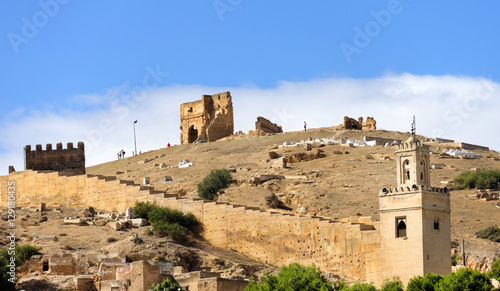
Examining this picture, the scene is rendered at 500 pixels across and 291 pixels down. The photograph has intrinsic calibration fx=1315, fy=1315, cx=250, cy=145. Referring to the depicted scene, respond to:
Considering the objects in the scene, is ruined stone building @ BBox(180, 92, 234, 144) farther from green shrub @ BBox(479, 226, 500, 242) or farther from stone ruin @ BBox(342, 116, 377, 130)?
green shrub @ BBox(479, 226, 500, 242)

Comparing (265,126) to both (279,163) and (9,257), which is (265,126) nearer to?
(279,163)

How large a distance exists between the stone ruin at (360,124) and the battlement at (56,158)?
2871cm

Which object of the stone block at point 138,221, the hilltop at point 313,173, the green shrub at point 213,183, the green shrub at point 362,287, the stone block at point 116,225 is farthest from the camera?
the green shrub at point 213,183

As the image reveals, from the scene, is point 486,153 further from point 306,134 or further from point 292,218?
point 292,218

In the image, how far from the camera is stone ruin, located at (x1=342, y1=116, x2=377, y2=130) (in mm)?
94375

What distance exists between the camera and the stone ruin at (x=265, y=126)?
9556cm

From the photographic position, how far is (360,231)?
179 feet

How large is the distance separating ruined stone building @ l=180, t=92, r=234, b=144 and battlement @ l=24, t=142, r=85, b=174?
1060 inches

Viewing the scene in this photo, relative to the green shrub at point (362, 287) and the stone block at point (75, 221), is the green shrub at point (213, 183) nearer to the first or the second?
the stone block at point (75, 221)

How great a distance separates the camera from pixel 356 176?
237ft

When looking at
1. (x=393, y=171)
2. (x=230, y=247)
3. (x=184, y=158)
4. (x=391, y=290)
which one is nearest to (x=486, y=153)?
(x=393, y=171)

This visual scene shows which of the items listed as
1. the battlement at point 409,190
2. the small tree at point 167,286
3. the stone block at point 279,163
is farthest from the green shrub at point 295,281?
the stone block at point 279,163

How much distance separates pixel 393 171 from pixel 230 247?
16.1m

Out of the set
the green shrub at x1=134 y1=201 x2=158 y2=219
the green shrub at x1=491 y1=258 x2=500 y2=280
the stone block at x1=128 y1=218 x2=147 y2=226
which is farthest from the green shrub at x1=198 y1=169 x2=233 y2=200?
the green shrub at x1=491 y1=258 x2=500 y2=280
